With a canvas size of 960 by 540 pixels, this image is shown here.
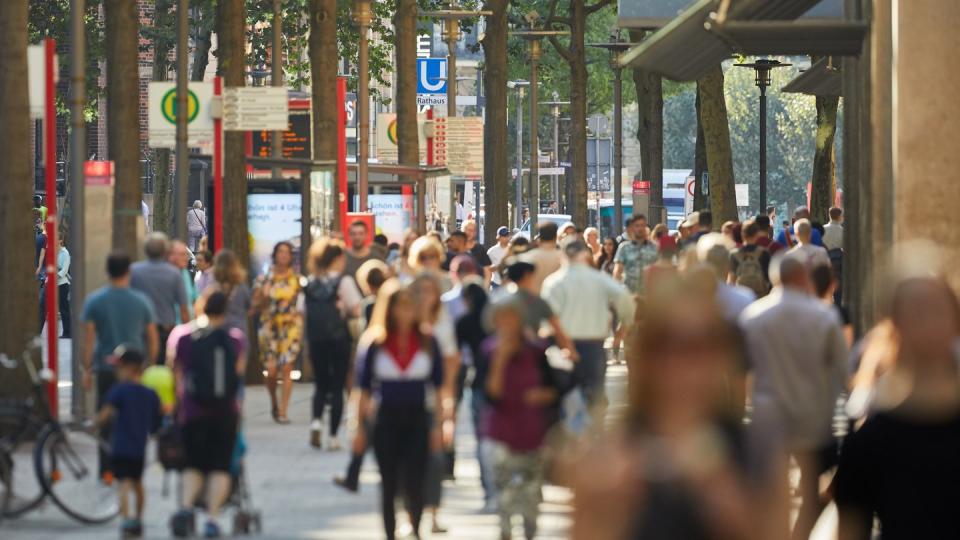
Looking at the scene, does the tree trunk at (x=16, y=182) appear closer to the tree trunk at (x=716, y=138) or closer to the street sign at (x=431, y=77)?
the tree trunk at (x=716, y=138)

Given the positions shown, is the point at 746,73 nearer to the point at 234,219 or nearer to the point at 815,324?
the point at 234,219

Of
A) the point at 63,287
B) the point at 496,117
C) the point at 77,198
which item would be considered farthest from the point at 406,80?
the point at 77,198

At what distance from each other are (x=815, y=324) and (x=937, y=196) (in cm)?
712

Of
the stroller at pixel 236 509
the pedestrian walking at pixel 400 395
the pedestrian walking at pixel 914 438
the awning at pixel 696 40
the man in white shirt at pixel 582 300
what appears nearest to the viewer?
the pedestrian walking at pixel 914 438

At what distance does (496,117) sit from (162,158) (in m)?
7.92

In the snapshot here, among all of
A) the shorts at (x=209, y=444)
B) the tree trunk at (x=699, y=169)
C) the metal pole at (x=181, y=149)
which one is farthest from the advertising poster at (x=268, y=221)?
the tree trunk at (x=699, y=169)

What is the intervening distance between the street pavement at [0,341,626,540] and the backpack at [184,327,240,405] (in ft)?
3.15

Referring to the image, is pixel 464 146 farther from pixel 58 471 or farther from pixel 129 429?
pixel 129 429

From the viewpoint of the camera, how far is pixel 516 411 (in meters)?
11.9

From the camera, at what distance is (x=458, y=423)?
850 inches

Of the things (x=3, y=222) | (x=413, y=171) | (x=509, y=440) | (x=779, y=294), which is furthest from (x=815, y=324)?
(x=413, y=171)

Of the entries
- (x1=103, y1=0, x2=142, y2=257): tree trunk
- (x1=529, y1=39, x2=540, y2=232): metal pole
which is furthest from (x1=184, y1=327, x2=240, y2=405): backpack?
(x1=529, y1=39, x2=540, y2=232): metal pole

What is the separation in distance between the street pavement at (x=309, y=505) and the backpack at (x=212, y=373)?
96 centimetres

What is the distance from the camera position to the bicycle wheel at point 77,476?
549 inches
